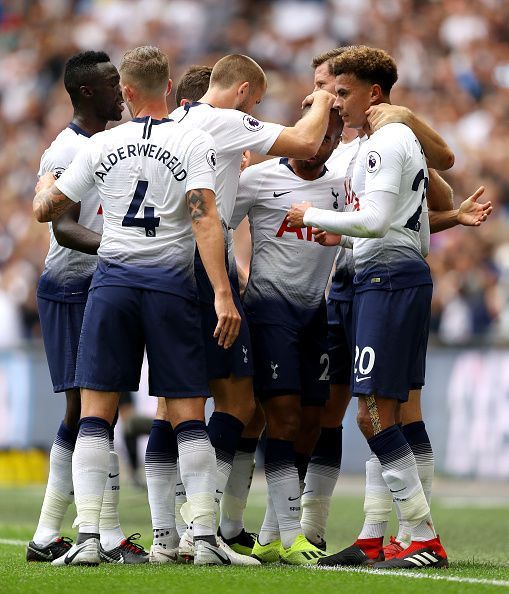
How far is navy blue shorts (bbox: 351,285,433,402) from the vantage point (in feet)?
21.0

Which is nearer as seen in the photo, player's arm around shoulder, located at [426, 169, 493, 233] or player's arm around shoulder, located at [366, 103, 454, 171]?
player's arm around shoulder, located at [366, 103, 454, 171]

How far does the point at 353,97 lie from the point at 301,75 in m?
13.5

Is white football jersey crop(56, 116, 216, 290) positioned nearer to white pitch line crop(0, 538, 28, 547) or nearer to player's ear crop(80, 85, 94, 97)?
player's ear crop(80, 85, 94, 97)

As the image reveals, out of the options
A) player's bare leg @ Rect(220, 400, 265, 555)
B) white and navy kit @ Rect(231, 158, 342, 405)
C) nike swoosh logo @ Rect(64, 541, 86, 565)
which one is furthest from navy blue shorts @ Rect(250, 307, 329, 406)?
nike swoosh logo @ Rect(64, 541, 86, 565)

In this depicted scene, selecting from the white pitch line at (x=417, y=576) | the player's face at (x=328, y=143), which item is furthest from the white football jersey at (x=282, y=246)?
the white pitch line at (x=417, y=576)

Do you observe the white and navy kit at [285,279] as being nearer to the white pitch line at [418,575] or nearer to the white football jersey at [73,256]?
the white football jersey at [73,256]

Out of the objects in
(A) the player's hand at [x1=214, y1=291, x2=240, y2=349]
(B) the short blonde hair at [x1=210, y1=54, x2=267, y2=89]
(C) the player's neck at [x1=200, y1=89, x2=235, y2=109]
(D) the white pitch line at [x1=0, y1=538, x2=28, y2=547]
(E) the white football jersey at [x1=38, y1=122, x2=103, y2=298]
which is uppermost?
(B) the short blonde hair at [x1=210, y1=54, x2=267, y2=89]

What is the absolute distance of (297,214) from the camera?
6668mm

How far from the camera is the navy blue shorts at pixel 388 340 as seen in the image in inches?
252

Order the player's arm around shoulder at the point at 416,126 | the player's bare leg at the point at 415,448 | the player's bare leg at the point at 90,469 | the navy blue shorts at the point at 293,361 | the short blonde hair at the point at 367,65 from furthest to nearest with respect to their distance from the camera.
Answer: the navy blue shorts at the point at 293,361
the player's bare leg at the point at 415,448
the short blonde hair at the point at 367,65
the player's arm around shoulder at the point at 416,126
the player's bare leg at the point at 90,469

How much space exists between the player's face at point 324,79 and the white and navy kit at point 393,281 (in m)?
0.98

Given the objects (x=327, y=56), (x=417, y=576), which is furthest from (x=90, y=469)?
(x=327, y=56)

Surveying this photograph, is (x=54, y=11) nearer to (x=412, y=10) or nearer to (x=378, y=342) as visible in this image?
(x=412, y=10)

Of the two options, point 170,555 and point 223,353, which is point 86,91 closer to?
point 223,353
